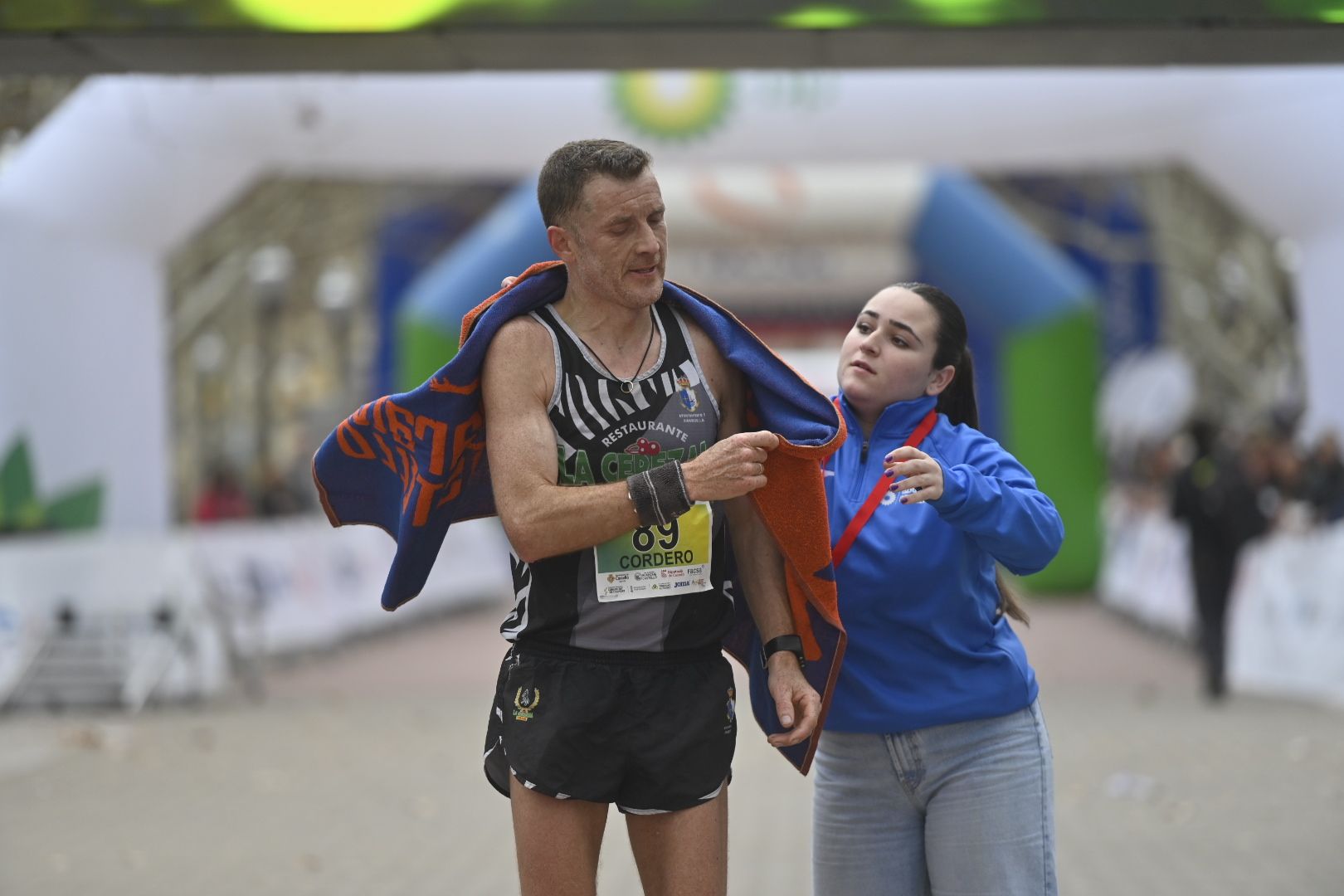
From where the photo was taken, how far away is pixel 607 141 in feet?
9.62

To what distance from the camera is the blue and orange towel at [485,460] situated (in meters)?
2.99

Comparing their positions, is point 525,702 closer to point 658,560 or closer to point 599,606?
point 599,606

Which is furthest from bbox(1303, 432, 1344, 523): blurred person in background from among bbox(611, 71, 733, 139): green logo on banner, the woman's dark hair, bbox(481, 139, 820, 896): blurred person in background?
bbox(481, 139, 820, 896): blurred person in background

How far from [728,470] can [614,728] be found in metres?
0.51

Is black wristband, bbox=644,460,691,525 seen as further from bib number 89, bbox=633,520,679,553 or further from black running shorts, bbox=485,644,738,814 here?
black running shorts, bbox=485,644,738,814

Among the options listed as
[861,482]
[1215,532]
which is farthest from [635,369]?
[1215,532]

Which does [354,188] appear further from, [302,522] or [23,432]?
[23,432]

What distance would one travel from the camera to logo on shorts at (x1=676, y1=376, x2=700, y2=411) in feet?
9.86

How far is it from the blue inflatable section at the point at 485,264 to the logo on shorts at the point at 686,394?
13.3 metres

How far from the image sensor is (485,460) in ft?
10.3

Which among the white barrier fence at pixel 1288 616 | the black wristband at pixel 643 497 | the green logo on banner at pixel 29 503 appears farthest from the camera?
the green logo on banner at pixel 29 503

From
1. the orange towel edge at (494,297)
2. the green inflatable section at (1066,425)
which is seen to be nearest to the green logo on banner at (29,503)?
the orange towel edge at (494,297)

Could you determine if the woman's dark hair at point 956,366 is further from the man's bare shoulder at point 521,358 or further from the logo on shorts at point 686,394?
the man's bare shoulder at point 521,358

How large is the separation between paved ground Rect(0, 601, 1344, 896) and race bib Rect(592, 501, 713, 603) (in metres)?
3.35
